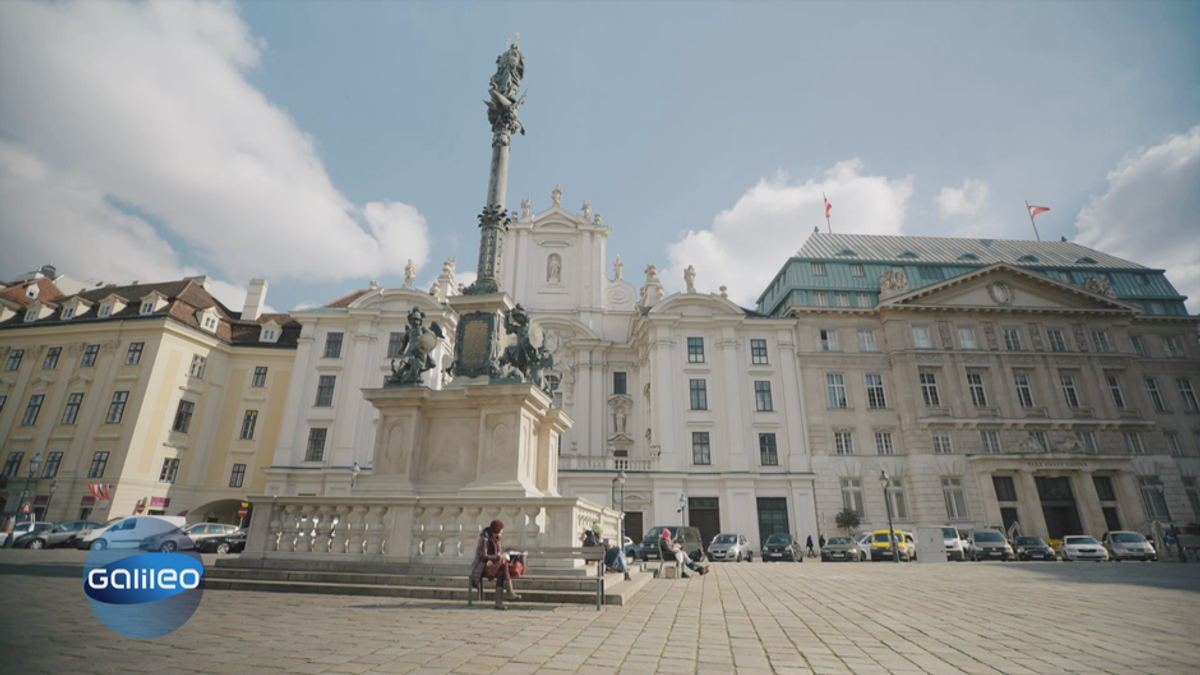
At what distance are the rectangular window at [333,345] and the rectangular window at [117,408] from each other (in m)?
11.2

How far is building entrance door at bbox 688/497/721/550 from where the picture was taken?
109 ft

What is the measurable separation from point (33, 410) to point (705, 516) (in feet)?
137

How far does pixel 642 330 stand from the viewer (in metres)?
37.9

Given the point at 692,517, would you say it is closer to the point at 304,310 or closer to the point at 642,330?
the point at 642,330

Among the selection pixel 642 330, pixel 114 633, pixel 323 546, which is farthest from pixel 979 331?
pixel 114 633

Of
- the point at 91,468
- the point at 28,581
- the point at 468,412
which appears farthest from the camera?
the point at 91,468

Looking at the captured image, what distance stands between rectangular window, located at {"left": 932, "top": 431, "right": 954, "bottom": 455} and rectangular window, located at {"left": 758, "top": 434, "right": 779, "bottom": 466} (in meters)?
9.69

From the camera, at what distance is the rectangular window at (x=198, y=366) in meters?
36.7

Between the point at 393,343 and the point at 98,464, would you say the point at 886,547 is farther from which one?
the point at 98,464

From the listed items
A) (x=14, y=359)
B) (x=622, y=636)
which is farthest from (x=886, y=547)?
(x=14, y=359)

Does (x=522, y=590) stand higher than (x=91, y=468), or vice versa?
(x=91, y=468)

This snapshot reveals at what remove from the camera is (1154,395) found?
1544 inches

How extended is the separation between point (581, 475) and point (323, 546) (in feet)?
76.9

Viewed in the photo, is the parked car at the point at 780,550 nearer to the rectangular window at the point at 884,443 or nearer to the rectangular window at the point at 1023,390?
the rectangular window at the point at 884,443
